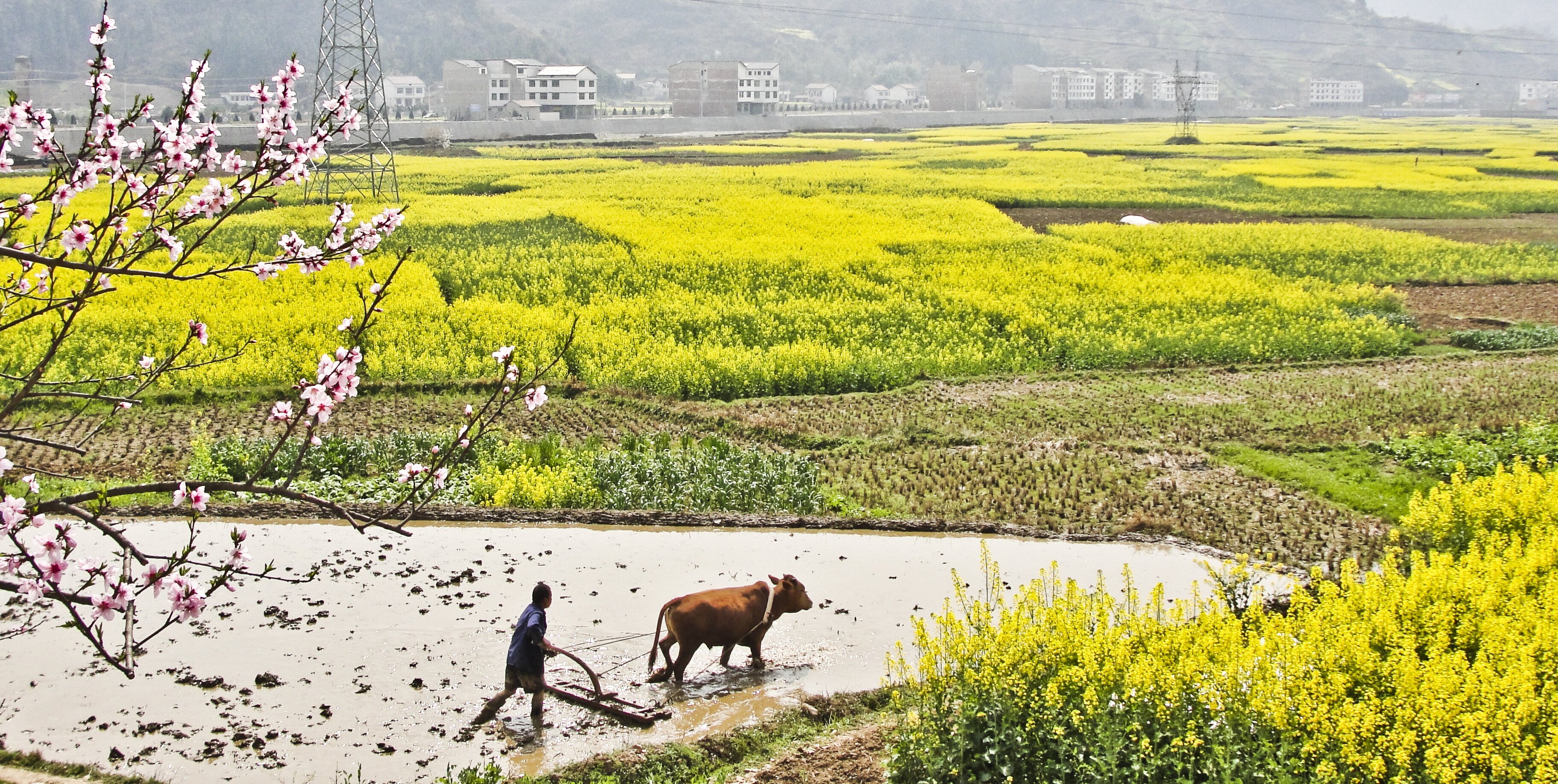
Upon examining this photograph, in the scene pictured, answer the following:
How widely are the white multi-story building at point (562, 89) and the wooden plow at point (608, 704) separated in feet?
275

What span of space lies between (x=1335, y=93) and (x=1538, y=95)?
30.5 meters

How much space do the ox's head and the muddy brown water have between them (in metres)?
0.35

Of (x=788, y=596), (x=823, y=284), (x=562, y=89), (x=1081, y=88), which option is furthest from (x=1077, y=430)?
(x=1081, y=88)

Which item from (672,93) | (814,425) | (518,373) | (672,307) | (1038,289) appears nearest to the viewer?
(518,373)

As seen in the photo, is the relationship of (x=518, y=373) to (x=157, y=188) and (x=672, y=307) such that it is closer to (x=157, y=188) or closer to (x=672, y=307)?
(x=157, y=188)

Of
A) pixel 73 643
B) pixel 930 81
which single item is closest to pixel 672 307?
pixel 73 643

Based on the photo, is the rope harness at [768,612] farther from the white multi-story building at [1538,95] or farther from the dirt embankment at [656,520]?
the white multi-story building at [1538,95]

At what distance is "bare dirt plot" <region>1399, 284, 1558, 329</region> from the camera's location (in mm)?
19812

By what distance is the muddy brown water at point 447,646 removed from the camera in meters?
6.16

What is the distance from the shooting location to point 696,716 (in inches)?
260

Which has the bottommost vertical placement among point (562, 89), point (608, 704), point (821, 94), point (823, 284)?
point (608, 704)

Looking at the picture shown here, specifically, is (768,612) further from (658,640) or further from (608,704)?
(608,704)

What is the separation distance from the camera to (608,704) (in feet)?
21.4

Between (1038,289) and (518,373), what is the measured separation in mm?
16924
